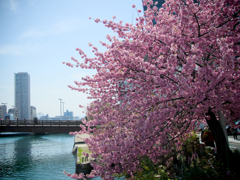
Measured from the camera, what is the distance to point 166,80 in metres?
5.16

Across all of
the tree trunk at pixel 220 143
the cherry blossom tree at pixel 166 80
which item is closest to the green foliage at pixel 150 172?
the cherry blossom tree at pixel 166 80

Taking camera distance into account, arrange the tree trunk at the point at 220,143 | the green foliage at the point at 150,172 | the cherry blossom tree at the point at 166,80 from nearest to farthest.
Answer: the cherry blossom tree at the point at 166,80 → the tree trunk at the point at 220,143 → the green foliage at the point at 150,172

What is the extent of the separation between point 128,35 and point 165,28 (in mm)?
1430

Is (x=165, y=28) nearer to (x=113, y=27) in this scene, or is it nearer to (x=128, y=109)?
(x=113, y=27)

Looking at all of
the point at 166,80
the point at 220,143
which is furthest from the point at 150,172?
the point at 166,80

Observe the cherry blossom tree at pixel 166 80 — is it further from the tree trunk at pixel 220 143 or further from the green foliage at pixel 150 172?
the green foliage at pixel 150 172

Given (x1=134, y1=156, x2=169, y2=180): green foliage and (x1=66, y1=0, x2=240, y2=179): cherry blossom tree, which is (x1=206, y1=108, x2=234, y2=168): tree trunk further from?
(x1=134, y1=156, x2=169, y2=180): green foliage

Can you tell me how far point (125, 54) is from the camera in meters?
5.84

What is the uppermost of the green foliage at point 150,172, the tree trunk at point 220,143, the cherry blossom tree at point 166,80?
the cherry blossom tree at point 166,80

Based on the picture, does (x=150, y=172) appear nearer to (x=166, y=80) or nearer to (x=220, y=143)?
(x=220, y=143)

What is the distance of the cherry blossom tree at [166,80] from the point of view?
4.81 meters

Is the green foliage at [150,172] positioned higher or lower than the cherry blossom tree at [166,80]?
lower

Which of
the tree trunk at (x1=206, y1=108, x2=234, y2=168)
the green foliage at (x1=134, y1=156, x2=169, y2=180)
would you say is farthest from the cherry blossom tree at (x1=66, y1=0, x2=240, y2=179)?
the green foliage at (x1=134, y1=156, x2=169, y2=180)

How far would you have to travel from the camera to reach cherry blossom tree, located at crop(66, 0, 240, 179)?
4.81m
